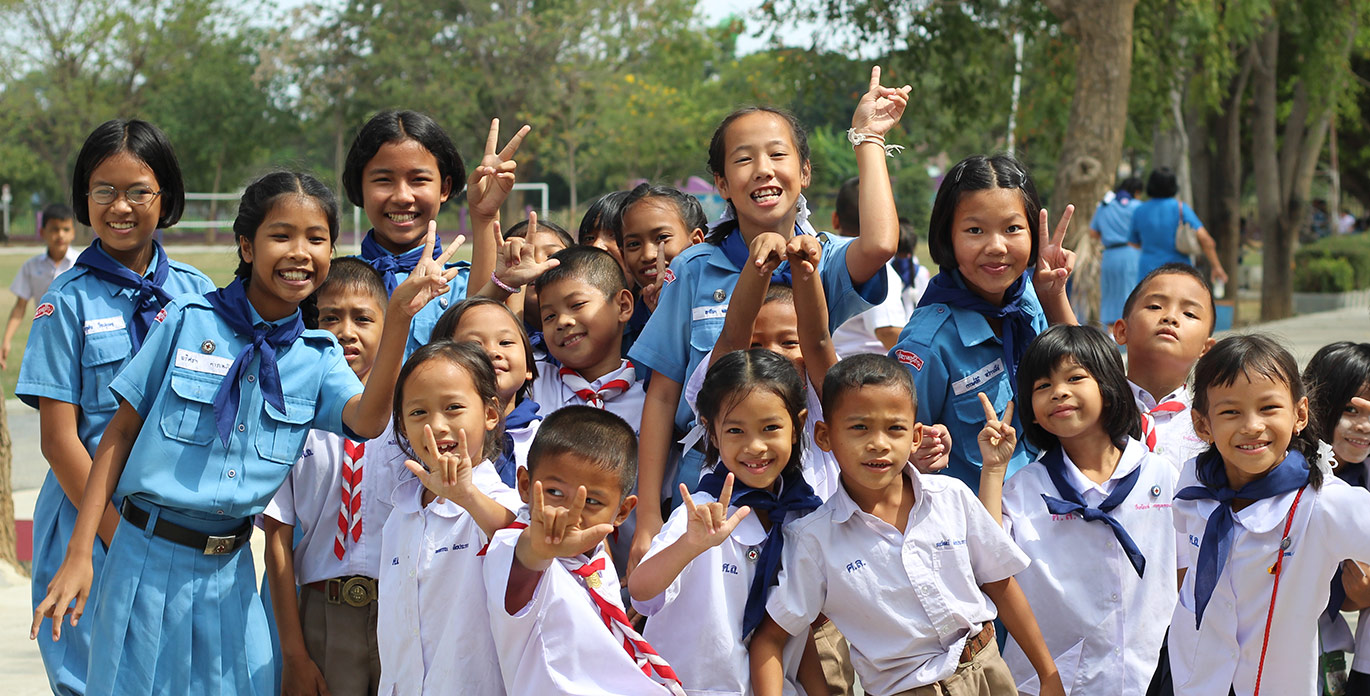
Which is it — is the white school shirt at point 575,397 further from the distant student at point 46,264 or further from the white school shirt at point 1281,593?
the distant student at point 46,264

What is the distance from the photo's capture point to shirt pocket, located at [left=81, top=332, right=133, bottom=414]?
3.30m

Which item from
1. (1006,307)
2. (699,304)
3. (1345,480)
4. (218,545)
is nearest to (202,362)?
(218,545)

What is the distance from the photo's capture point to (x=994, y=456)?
111 inches

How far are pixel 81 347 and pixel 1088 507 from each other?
258cm

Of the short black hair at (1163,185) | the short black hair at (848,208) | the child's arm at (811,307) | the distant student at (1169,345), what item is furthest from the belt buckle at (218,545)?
the short black hair at (1163,185)

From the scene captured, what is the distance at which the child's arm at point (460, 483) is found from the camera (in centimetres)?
256

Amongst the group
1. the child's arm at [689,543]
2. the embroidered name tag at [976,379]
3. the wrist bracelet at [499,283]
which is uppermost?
the wrist bracelet at [499,283]

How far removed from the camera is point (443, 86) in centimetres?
3048

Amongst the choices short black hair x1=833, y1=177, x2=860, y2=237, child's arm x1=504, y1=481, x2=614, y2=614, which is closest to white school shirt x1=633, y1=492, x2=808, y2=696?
child's arm x1=504, y1=481, x2=614, y2=614

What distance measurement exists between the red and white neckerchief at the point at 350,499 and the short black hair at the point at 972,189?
1.58m

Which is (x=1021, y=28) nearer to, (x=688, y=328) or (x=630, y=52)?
(x=688, y=328)

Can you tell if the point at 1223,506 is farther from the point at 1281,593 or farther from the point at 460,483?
the point at 460,483

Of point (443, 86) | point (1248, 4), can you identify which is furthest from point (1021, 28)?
point (443, 86)

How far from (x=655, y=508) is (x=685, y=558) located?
45 centimetres
